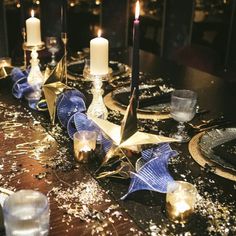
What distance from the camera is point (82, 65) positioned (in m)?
2.14

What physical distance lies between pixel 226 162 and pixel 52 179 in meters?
0.50

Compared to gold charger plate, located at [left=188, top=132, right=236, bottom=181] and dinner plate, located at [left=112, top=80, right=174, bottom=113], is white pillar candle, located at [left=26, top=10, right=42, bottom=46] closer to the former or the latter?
dinner plate, located at [left=112, top=80, right=174, bottom=113]

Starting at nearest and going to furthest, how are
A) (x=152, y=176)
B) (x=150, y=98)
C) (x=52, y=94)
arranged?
(x=152, y=176), (x=52, y=94), (x=150, y=98)

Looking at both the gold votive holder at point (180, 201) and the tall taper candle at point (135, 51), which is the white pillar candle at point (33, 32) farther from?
the gold votive holder at point (180, 201)

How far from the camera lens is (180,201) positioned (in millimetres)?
948

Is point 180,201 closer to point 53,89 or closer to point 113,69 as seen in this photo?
point 53,89

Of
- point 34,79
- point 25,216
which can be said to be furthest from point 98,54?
point 25,216

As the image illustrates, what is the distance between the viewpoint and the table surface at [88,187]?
92 cm

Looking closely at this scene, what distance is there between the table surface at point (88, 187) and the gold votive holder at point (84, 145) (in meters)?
0.03

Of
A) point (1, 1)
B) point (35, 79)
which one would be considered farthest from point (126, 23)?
point (35, 79)

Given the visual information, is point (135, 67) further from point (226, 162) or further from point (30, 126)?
point (30, 126)

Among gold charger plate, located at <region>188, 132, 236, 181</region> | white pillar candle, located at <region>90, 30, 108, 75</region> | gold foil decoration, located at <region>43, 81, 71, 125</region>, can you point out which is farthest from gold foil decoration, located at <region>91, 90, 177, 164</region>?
gold foil decoration, located at <region>43, 81, 71, 125</region>

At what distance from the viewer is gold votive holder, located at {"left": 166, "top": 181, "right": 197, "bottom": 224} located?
3.07 feet

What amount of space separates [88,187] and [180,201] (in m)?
0.26
